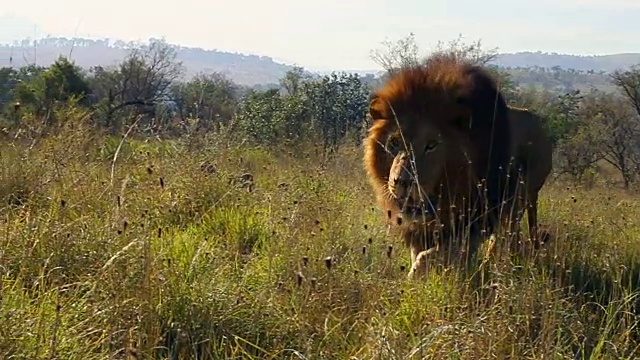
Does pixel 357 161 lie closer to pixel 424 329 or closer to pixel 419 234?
pixel 419 234

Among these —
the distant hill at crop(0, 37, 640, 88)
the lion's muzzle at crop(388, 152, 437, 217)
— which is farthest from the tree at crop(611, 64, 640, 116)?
the lion's muzzle at crop(388, 152, 437, 217)

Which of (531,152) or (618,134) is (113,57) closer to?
(618,134)

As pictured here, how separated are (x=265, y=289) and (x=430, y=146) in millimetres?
1503

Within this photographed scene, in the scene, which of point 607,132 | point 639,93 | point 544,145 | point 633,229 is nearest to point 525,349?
point 544,145

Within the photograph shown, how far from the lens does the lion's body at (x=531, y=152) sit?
20.3 feet

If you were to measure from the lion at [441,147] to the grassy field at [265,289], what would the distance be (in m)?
0.32

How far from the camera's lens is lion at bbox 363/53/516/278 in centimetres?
475

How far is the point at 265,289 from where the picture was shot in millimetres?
3932

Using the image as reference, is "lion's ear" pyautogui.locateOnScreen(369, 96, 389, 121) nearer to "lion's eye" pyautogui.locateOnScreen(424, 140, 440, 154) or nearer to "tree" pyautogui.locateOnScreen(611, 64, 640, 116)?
A: "lion's eye" pyautogui.locateOnScreen(424, 140, 440, 154)

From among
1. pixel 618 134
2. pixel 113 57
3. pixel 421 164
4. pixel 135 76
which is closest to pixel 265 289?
pixel 421 164

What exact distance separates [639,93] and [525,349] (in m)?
39.5

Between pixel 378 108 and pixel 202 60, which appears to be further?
pixel 202 60

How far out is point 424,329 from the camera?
3430mm

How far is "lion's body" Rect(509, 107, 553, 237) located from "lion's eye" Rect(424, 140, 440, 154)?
1.24m
